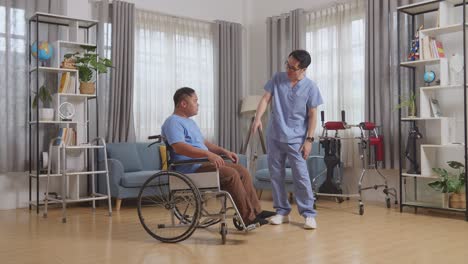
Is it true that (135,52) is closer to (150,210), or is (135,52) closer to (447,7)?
(150,210)

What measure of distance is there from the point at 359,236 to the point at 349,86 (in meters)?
2.76

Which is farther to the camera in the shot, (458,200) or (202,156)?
(458,200)

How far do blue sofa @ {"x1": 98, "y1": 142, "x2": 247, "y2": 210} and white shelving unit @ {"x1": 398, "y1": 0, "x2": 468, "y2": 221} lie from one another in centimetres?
211

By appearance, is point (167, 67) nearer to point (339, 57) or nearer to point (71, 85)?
point (71, 85)

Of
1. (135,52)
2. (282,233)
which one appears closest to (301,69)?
(282,233)

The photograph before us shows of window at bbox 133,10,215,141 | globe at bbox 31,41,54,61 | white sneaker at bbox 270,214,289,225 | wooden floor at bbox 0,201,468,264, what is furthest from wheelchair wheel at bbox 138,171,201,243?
window at bbox 133,10,215,141

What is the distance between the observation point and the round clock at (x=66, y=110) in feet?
17.2

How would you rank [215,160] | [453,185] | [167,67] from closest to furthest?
[215,160] → [453,185] → [167,67]

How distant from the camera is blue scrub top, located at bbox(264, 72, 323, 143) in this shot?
4070 millimetres

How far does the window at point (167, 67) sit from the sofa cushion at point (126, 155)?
532 millimetres

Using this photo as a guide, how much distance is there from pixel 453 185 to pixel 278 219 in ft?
5.42

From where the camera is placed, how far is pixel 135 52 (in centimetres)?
628

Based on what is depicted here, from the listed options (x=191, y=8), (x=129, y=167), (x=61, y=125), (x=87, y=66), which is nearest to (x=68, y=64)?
(x=87, y=66)

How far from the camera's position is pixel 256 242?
348 centimetres
